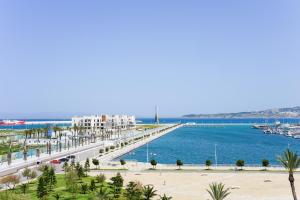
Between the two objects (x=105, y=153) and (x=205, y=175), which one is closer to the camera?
(x=205, y=175)

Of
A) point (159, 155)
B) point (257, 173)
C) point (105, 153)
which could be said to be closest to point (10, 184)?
point (257, 173)

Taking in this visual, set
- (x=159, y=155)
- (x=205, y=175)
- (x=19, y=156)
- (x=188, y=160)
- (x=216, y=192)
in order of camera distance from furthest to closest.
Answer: (x=159, y=155) < (x=188, y=160) < (x=19, y=156) < (x=205, y=175) < (x=216, y=192)

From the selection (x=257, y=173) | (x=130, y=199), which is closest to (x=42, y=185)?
(x=130, y=199)

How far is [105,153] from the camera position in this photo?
93.8m

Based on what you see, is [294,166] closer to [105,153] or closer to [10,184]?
[10,184]

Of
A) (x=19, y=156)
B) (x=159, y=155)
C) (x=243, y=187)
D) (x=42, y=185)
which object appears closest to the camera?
(x=42, y=185)

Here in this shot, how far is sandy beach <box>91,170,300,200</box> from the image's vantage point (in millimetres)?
43875

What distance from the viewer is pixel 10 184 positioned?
4959cm

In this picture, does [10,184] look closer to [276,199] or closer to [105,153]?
[276,199]

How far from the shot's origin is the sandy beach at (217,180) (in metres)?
43.9

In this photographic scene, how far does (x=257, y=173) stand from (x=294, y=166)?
79.5 ft

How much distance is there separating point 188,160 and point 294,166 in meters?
53.1

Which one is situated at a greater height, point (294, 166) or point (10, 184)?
point (294, 166)

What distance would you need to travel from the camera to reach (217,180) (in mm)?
54344
